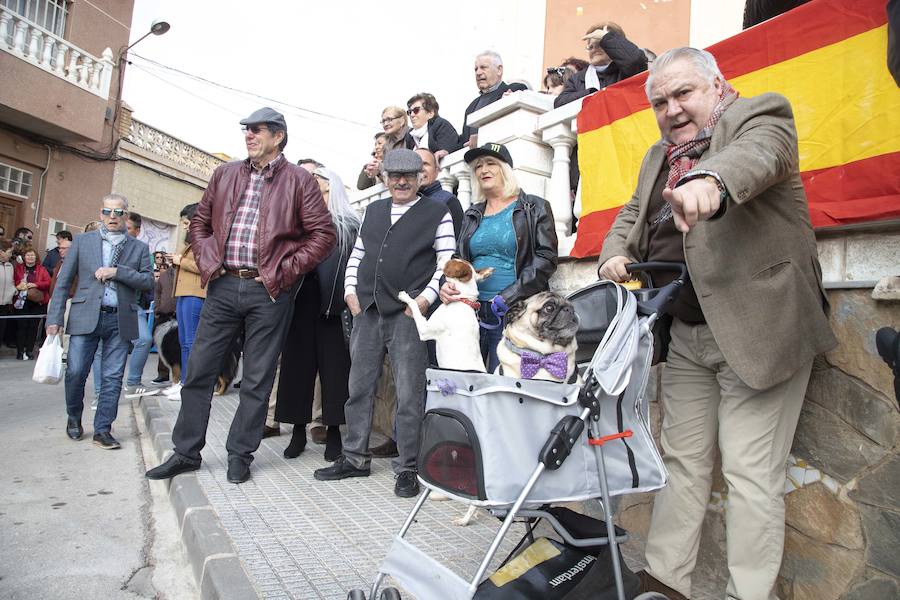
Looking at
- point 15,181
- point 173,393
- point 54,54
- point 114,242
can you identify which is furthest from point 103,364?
point 54,54

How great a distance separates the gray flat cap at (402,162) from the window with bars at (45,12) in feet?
49.2

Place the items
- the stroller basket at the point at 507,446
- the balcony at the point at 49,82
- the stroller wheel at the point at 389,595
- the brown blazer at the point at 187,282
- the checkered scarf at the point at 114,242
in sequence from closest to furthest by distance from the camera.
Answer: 1. the stroller basket at the point at 507,446
2. the stroller wheel at the point at 389,595
3. the checkered scarf at the point at 114,242
4. the brown blazer at the point at 187,282
5. the balcony at the point at 49,82

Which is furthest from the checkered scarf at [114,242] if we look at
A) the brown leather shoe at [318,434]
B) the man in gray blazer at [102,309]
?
the brown leather shoe at [318,434]

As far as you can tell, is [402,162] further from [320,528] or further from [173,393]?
[173,393]

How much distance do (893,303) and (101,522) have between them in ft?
13.7

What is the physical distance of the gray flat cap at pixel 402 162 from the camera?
4012 millimetres

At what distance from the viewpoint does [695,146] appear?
225 centimetres

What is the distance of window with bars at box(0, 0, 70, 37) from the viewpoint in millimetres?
14312

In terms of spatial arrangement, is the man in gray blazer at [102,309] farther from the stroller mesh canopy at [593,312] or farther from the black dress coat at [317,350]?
the stroller mesh canopy at [593,312]

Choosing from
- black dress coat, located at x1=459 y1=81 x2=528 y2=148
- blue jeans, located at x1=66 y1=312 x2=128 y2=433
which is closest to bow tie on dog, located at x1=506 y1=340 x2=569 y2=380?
black dress coat, located at x1=459 y1=81 x2=528 y2=148

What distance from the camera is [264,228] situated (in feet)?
13.2

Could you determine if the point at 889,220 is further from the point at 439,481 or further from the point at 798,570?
the point at 439,481

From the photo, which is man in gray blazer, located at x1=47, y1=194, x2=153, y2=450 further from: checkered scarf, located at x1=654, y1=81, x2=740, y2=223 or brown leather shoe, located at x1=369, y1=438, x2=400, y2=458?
checkered scarf, located at x1=654, y1=81, x2=740, y2=223

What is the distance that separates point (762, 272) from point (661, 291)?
0.35m
